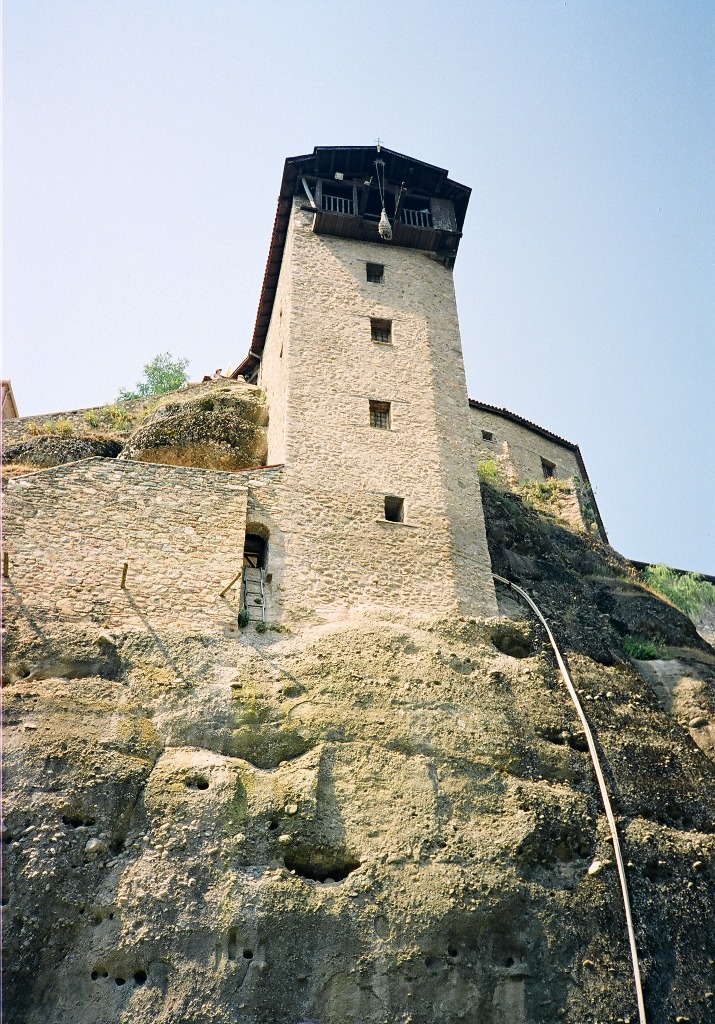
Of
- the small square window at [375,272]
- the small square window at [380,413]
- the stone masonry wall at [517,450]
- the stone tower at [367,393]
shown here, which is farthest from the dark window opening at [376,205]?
the stone masonry wall at [517,450]

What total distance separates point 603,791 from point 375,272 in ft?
47.6

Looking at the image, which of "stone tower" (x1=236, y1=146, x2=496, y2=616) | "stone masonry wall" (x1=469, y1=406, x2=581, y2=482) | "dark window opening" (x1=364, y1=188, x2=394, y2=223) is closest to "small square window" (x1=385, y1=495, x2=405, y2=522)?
"stone tower" (x1=236, y1=146, x2=496, y2=616)

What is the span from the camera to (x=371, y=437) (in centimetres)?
2030

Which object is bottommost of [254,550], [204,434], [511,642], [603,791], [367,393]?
[603,791]

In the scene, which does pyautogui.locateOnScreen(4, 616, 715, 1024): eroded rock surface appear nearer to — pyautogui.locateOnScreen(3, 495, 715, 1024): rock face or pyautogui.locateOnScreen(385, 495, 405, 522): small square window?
pyautogui.locateOnScreen(3, 495, 715, 1024): rock face

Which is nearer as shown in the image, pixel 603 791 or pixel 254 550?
pixel 603 791

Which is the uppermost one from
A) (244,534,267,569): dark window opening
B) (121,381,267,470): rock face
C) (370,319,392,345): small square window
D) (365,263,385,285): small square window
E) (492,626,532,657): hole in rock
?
(365,263,385,285): small square window

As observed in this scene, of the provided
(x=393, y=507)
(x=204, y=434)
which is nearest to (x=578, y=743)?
(x=393, y=507)

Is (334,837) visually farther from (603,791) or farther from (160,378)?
(160,378)

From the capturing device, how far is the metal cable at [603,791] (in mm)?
13203

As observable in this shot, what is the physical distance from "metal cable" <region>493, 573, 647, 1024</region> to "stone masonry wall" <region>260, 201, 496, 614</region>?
39.6 inches

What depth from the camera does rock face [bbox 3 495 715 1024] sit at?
40.1 feet

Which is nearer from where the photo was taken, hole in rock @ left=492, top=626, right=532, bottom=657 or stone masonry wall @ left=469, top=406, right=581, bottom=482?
hole in rock @ left=492, top=626, right=532, bottom=657

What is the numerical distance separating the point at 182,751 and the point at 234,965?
10.5 feet
